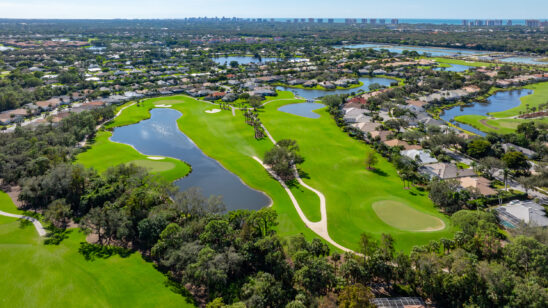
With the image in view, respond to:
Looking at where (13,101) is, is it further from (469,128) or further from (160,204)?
(469,128)

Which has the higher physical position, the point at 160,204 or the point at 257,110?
the point at 257,110

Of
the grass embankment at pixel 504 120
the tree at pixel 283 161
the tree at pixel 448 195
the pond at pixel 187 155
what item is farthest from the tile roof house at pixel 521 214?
the grass embankment at pixel 504 120

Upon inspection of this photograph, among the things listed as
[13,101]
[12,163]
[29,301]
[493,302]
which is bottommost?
[29,301]

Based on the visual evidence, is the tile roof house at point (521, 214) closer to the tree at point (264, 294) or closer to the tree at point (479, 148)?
the tree at point (479, 148)

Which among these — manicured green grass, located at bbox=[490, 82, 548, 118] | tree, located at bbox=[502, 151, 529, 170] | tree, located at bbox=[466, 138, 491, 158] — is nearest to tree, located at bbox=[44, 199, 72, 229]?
tree, located at bbox=[466, 138, 491, 158]

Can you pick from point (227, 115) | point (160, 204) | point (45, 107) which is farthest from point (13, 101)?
point (160, 204)

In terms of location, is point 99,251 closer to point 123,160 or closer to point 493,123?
point 123,160

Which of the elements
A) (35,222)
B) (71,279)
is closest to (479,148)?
(71,279)
